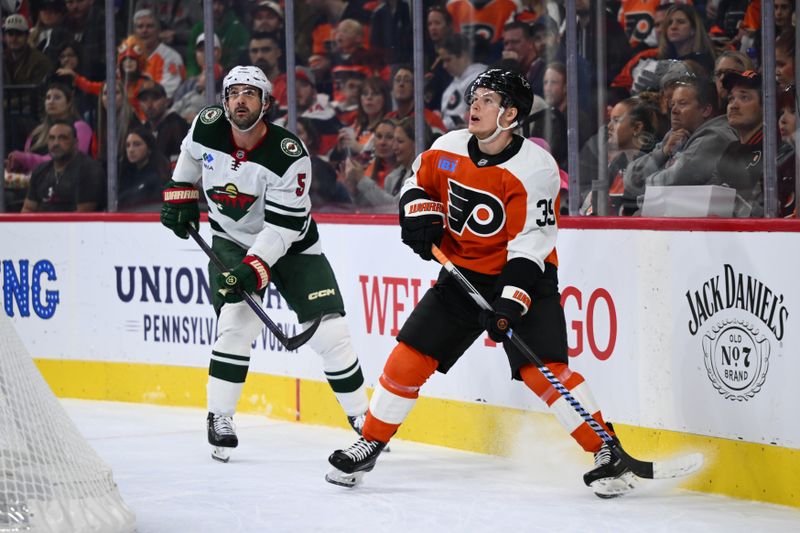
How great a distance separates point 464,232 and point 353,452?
0.69 meters

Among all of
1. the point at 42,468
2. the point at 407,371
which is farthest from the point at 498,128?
the point at 42,468

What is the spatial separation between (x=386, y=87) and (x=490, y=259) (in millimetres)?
1754

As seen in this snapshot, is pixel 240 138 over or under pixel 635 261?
over

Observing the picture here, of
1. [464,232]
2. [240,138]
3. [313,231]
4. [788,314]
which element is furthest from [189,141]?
[788,314]

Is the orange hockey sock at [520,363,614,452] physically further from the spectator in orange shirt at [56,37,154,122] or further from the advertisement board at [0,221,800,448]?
the spectator in orange shirt at [56,37,154,122]

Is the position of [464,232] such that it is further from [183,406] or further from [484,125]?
[183,406]

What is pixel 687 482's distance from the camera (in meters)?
3.83

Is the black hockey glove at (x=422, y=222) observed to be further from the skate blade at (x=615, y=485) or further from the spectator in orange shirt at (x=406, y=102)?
the spectator in orange shirt at (x=406, y=102)

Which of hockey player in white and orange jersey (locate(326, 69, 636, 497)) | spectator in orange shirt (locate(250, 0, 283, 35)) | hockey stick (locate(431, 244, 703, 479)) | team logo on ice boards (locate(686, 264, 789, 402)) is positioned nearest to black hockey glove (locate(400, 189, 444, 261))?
hockey player in white and orange jersey (locate(326, 69, 636, 497))

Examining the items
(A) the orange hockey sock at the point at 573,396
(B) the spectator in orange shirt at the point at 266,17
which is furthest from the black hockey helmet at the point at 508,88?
(B) the spectator in orange shirt at the point at 266,17

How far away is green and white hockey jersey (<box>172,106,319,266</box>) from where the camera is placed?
4211 mm

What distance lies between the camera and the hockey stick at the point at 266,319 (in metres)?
4.27

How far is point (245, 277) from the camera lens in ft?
13.5

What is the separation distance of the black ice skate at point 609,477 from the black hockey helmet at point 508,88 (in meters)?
0.94
